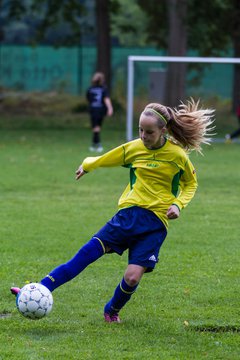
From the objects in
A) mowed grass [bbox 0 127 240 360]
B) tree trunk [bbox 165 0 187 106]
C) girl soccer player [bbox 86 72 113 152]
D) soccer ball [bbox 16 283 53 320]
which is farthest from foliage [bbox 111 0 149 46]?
soccer ball [bbox 16 283 53 320]

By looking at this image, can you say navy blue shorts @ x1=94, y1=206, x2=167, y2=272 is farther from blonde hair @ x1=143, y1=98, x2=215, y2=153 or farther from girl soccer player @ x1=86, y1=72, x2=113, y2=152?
girl soccer player @ x1=86, y1=72, x2=113, y2=152

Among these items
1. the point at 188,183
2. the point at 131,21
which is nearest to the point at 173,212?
the point at 188,183

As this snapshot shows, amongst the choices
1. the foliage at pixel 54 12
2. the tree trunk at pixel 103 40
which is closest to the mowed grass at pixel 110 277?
the tree trunk at pixel 103 40

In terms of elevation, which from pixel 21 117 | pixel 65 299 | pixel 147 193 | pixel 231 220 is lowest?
pixel 21 117

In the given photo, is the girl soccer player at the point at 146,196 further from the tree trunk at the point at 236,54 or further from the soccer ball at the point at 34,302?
the tree trunk at the point at 236,54

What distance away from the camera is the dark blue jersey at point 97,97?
21.2 m

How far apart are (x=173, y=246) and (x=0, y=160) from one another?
970 cm

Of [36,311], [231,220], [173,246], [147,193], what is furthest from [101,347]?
[231,220]

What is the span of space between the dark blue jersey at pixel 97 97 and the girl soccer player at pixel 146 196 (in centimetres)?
1449

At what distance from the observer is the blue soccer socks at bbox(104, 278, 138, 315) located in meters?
6.41

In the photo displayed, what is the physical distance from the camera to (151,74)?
108 ft

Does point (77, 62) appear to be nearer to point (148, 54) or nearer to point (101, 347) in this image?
point (148, 54)

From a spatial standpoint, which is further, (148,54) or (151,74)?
(148,54)

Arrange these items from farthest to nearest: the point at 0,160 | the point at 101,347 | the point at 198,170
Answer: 1. the point at 0,160
2. the point at 198,170
3. the point at 101,347
